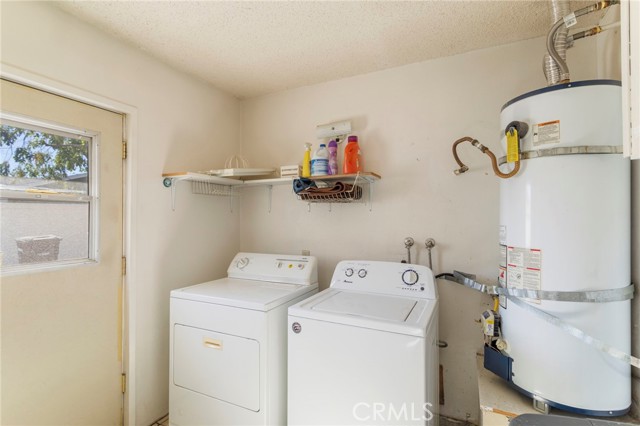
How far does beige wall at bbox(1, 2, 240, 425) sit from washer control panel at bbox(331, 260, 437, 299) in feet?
3.71

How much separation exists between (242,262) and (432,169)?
1.55 metres

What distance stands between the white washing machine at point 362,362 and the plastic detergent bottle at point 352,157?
0.87 m

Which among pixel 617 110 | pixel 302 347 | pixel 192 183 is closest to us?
pixel 617 110

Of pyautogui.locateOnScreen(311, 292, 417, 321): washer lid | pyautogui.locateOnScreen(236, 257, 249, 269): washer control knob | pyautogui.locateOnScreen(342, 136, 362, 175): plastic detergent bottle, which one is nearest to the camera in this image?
pyautogui.locateOnScreen(311, 292, 417, 321): washer lid

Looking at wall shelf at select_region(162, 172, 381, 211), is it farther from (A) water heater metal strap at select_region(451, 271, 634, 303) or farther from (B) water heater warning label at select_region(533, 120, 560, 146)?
(A) water heater metal strap at select_region(451, 271, 634, 303)

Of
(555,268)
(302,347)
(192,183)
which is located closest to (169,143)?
(192,183)

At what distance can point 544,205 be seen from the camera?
1.12 meters

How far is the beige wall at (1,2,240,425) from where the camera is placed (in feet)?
4.58

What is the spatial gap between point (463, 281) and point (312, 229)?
1.13m

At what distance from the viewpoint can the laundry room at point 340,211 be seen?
3.58 feet

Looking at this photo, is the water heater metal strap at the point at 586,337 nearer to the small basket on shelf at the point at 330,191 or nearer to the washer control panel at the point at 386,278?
the washer control panel at the point at 386,278

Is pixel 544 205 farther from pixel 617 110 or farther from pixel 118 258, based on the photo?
pixel 118 258

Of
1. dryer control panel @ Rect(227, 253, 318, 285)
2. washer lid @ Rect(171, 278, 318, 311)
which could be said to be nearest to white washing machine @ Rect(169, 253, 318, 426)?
washer lid @ Rect(171, 278, 318, 311)

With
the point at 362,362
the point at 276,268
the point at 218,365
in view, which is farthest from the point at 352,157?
the point at 218,365
